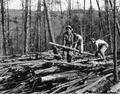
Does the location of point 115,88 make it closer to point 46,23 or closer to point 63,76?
point 63,76

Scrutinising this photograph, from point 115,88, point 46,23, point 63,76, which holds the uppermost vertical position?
point 46,23

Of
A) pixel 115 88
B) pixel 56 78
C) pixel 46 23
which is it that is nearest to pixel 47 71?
pixel 56 78

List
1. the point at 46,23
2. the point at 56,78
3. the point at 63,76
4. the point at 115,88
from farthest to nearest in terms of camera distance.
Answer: the point at 46,23 → the point at 63,76 → the point at 56,78 → the point at 115,88

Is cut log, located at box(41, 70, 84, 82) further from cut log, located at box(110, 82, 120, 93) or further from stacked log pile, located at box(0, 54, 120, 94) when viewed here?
cut log, located at box(110, 82, 120, 93)

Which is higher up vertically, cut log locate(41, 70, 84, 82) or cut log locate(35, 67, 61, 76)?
cut log locate(35, 67, 61, 76)

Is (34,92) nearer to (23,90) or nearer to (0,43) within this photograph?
(23,90)

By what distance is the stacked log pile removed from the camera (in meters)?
6.55

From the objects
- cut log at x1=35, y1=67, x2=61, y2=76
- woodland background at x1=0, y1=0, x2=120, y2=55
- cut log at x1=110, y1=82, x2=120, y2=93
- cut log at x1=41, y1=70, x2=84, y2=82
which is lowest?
cut log at x1=110, y1=82, x2=120, y2=93

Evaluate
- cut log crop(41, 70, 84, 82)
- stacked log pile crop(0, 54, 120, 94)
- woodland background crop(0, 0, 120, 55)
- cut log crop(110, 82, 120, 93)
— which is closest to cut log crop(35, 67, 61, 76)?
stacked log pile crop(0, 54, 120, 94)

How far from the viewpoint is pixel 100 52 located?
10.2 meters

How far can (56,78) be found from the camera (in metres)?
7.16

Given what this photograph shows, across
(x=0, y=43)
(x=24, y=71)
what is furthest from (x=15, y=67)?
(x=0, y=43)

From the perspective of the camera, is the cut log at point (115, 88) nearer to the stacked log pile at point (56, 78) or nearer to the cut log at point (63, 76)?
the stacked log pile at point (56, 78)

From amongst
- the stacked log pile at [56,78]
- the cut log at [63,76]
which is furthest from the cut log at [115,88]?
the cut log at [63,76]
